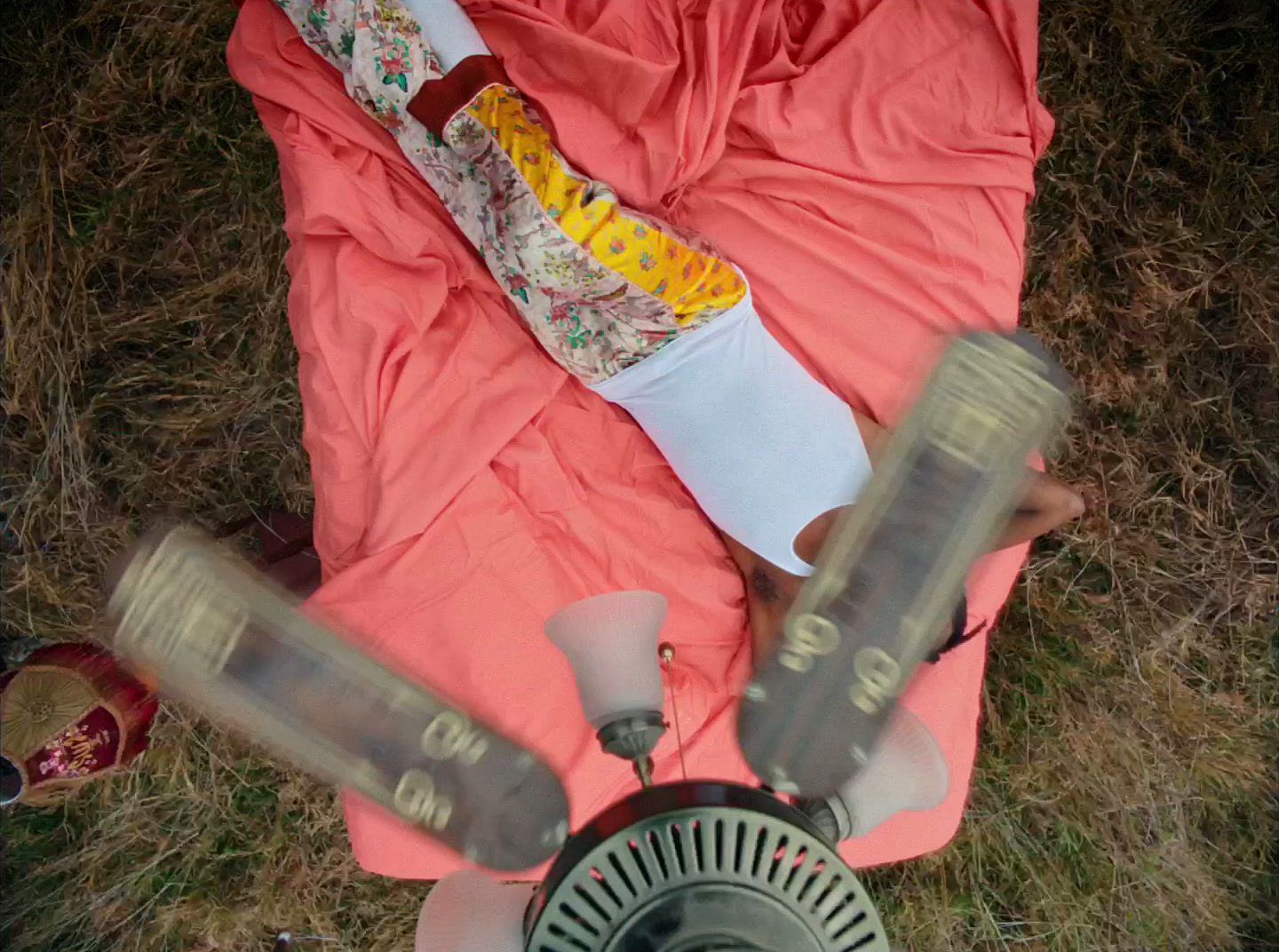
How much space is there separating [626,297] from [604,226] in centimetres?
8

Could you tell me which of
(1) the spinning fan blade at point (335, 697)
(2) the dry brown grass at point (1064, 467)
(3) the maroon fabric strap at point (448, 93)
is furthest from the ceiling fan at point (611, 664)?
(2) the dry brown grass at point (1064, 467)

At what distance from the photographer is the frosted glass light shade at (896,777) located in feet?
2.48

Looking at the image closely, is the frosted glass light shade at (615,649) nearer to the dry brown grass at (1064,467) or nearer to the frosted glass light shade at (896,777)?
the frosted glass light shade at (896,777)

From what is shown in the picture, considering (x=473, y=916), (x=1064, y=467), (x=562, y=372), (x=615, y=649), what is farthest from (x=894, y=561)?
(x=1064, y=467)

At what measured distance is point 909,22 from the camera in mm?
1251

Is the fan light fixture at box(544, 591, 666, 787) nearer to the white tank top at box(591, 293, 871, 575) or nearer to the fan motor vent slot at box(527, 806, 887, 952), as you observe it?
the fan motor vent slot at box(527, 806, 887, 952)

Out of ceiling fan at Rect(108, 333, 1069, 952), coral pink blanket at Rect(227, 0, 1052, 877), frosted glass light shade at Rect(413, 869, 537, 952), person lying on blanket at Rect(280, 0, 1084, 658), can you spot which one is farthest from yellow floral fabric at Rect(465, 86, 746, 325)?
frosted glass light shade at Rect(413, 869, 537, 952)

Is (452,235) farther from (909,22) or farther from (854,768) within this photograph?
(854,768)

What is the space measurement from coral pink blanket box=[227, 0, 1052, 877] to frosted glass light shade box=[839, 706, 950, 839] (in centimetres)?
47

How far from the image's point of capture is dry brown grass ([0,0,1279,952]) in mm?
1367

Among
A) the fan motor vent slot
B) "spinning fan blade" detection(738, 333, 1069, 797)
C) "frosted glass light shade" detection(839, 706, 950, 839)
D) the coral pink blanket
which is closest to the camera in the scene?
the fan motor vent slot

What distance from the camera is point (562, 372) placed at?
125cm

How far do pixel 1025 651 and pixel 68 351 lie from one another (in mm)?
1647

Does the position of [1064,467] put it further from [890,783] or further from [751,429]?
[890,783]
